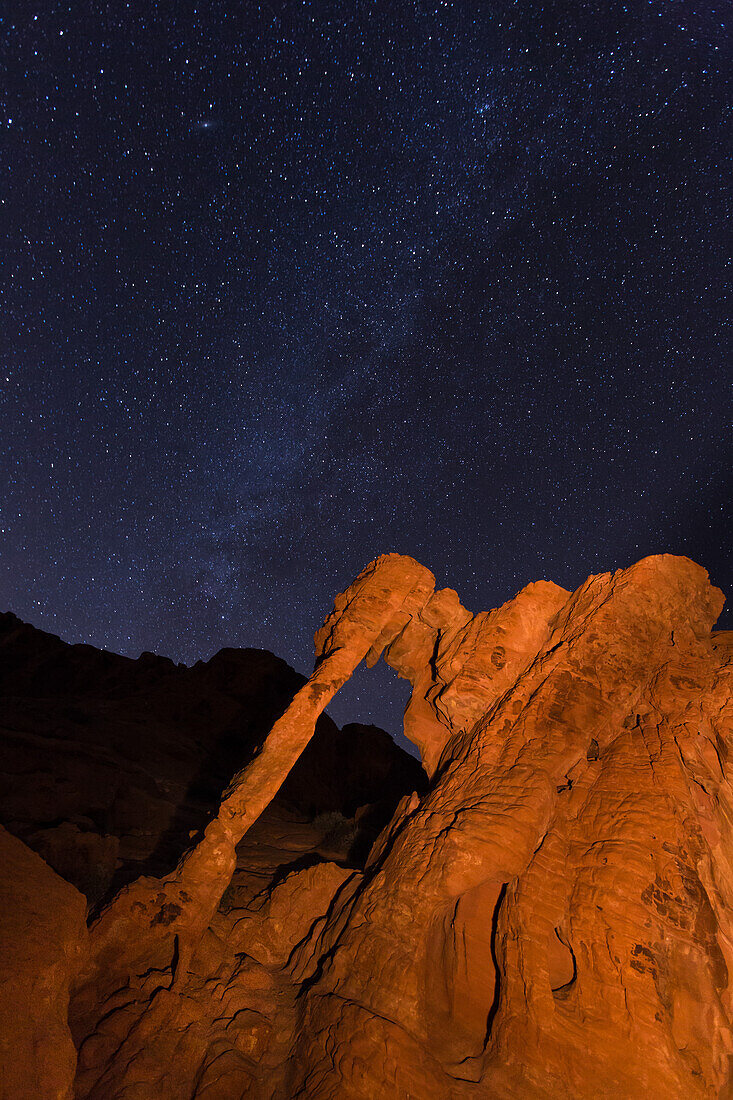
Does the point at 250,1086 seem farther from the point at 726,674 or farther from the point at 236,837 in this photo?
the point at 726,674

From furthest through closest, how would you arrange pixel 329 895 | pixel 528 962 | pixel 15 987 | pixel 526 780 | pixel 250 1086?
pixel 329 895, pixel 526 780, pixel 528 962, pixel 250 1086, pixel 15 987

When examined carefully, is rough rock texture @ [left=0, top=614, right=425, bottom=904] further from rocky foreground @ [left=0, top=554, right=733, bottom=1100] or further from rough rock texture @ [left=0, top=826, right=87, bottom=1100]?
rough rock texture @ [left=0, top=826, right=87, bottom=1100]

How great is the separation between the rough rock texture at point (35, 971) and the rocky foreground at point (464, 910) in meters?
0.03

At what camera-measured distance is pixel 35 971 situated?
19.9 ft

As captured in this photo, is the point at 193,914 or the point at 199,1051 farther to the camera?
the point at 193,914

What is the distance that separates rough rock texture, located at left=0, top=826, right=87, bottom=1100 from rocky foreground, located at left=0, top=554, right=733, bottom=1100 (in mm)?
27

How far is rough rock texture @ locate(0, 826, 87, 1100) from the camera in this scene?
5281 millimetres

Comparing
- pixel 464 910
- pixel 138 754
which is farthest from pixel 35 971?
pixel 138 754

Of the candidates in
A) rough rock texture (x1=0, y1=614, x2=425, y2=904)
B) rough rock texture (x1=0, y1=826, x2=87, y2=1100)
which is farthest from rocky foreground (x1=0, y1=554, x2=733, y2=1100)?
rough rock texture (x1=0, y1=614, x2=425, y2=904)

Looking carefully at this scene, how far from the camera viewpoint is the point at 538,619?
11242 millimetres

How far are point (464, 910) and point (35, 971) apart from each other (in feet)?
22.3

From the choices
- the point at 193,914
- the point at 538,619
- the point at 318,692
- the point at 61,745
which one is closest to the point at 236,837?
the point at 193,914

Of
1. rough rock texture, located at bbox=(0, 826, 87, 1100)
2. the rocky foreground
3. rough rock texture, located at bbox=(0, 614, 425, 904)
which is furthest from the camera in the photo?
rough rock texture, located at bbox=(0, 614, 425, 904)

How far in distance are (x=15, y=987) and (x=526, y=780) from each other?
799 cm
